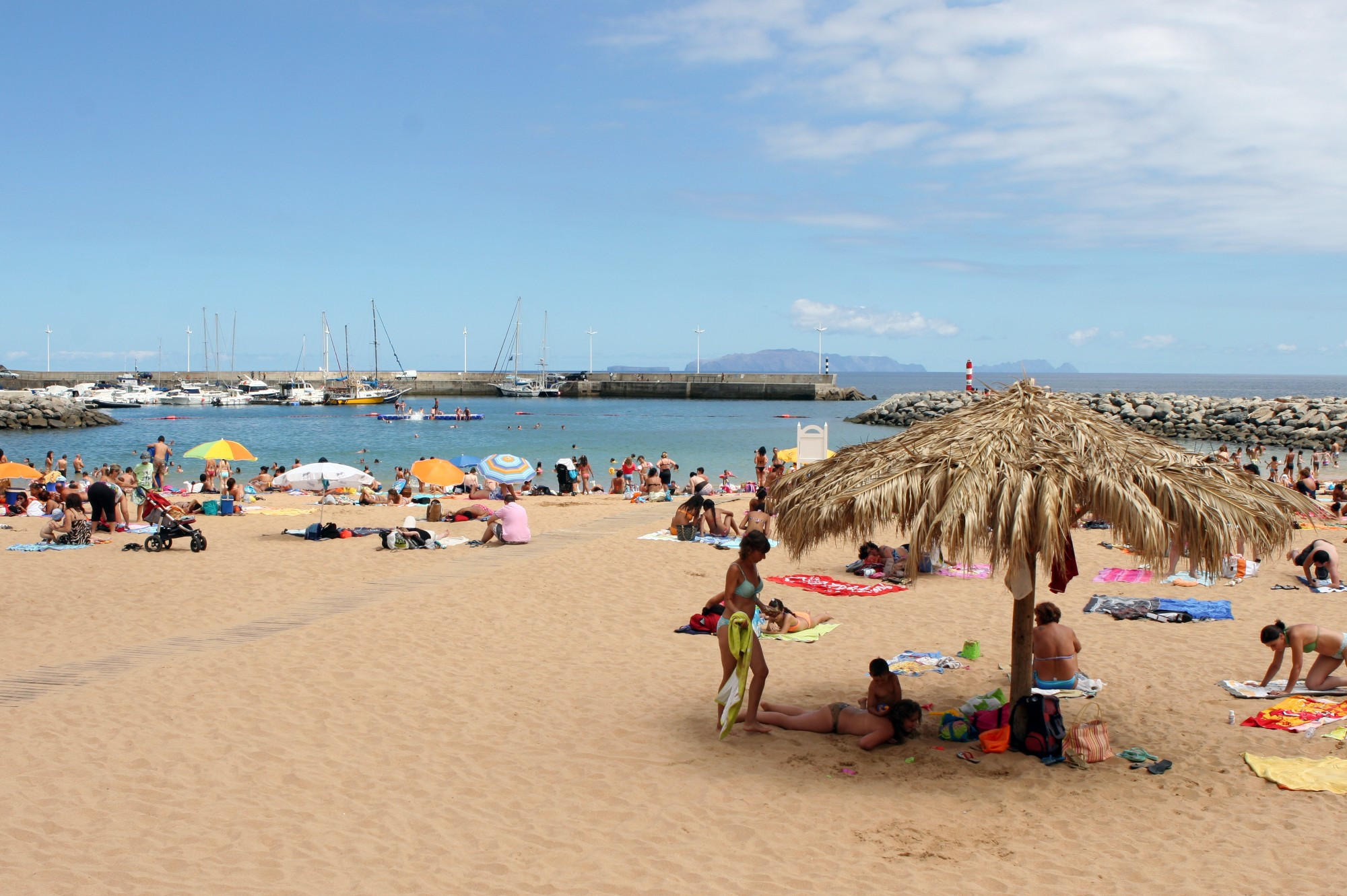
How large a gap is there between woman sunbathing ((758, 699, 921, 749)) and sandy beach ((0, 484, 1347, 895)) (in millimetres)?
93

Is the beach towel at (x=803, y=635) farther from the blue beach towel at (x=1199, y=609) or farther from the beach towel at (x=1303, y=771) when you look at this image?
the beach towel at (x=1303, y=771)

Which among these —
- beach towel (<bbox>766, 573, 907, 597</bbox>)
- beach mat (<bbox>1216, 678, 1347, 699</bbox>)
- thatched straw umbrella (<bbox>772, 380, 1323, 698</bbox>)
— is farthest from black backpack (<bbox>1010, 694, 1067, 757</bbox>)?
beach towel (<bbox>766, 573, 907, 597</bbox>)

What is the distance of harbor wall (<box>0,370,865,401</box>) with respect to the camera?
90750mm

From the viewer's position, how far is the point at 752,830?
5039 millimetres

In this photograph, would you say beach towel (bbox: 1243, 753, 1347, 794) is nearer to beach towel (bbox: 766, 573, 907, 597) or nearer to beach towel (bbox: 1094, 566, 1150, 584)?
beach towel (bbox: 766, 573, 907, 597)

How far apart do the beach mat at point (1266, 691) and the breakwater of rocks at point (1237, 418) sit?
117ft

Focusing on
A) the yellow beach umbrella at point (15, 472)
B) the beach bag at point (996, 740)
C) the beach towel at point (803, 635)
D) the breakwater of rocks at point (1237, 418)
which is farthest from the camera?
the breakwater of rocks at point (1237, 418)

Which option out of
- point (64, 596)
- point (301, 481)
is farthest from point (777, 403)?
point (64, 596)

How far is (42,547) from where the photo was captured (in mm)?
13609

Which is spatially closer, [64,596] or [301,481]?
[64,596]

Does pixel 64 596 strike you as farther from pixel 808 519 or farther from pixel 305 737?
pixel 808 519

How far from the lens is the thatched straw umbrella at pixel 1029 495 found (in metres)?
5.43

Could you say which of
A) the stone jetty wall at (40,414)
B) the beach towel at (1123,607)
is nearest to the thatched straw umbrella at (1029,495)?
the beach towel at (1123,607)

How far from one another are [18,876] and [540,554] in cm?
908
